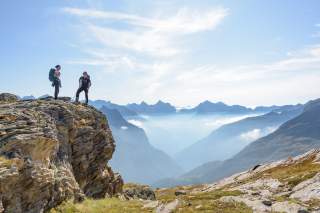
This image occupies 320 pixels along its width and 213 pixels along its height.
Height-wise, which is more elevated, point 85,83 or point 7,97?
point 85,83

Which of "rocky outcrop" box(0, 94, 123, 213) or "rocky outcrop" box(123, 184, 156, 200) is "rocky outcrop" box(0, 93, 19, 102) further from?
"rocky outcrop" box(123, 184, 156, 200)

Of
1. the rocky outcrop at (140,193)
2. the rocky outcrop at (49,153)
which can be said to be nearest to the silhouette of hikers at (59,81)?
the rocky outcrop at (49,153)

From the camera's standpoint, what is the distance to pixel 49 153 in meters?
38.3

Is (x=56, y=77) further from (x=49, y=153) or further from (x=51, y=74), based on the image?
(x=49, y=153)

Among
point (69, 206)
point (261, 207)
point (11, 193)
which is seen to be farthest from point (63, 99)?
point (261, 207)

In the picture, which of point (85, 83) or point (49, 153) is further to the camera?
point (85, 83)

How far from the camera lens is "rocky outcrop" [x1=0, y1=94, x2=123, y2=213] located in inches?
Answer: 1267

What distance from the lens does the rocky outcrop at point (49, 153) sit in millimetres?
32188

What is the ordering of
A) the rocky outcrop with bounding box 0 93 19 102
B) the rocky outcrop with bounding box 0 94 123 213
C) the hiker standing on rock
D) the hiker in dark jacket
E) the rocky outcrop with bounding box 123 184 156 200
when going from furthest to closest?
the rocky outcrop with bounding box 123 184 156 200 → the rocky outcrop with bounding box 0 93 19 102 → the hiker in dark jacket → the hiker standing on rock → the rocky outcrop with bounding box 0 94 123 213

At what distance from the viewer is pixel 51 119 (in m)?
44.9

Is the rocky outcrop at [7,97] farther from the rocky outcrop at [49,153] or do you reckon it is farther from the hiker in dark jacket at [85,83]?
the hiker in dark jacket at [85,83]

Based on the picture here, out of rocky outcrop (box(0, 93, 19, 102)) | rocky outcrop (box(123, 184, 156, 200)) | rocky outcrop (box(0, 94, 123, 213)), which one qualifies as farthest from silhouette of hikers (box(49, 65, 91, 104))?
rocky outcrop (box(123, 184, 156, 200))

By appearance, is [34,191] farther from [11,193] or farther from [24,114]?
[24,114]

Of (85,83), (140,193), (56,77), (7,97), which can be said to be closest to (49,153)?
(56,77)
